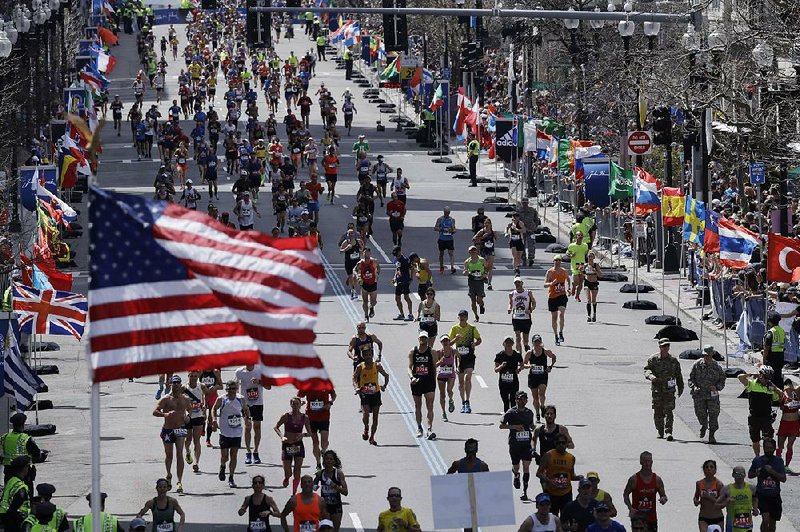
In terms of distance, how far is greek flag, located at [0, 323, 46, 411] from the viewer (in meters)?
26.0

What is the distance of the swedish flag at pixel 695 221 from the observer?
113 ft

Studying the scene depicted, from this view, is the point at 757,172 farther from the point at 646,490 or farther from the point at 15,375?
the point at 646,490

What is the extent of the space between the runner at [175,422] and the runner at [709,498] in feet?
23.4

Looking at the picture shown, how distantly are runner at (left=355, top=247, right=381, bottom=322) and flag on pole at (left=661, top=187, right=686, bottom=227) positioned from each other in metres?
6.08

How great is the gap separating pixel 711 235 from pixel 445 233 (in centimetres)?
1072

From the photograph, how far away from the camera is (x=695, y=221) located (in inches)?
1373

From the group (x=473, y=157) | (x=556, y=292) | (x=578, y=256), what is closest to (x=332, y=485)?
(x=556, y=292)

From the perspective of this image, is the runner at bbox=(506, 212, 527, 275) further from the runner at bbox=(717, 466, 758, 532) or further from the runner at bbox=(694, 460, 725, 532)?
the runner at bbox=(717, 466, 758, 532)

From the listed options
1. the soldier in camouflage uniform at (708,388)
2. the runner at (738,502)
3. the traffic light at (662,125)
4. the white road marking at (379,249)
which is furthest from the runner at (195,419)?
the white road marking at (379,249)

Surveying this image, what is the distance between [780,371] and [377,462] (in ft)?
22.5

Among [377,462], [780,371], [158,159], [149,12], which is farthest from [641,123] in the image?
[149,12]

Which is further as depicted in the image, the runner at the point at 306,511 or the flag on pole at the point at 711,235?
the flag on pole at the point at 711,235

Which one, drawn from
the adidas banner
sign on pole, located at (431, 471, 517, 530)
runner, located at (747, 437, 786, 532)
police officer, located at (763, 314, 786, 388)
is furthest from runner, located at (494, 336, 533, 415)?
the adidas banner

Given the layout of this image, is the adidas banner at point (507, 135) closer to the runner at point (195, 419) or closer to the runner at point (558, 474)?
the runner at point (195, 419)
